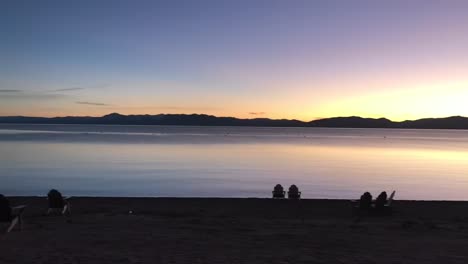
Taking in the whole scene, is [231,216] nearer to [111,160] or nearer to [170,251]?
[170,251]

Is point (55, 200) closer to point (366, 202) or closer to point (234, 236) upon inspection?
point (234, 236)

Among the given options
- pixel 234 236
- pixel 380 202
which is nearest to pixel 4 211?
pixel 234 236

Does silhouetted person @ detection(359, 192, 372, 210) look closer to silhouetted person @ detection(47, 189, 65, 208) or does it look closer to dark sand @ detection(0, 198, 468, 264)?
dark sand @ detection(0, 198, 468, 264)

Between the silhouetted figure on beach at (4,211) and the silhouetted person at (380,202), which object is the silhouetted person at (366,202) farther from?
the silhouetted figure on beach at (4,211)

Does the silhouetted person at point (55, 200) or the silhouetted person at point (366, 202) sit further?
the silhouetted person at point (366, 202)

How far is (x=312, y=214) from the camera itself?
14250 mm

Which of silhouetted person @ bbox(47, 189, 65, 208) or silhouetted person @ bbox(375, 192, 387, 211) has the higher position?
silhouetted person @ bbox(47, 189, 65, 208)

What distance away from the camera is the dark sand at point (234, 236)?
827cm

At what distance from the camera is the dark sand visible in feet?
27.1

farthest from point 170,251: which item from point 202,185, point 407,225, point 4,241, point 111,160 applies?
point 111,160

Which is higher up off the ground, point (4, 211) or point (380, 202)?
point (4, 211)

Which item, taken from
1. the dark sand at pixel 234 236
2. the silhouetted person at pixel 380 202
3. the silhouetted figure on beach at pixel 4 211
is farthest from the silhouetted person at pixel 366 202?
the silhouetted figure on beach at pixel 4 211

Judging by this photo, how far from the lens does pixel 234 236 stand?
10.1 m

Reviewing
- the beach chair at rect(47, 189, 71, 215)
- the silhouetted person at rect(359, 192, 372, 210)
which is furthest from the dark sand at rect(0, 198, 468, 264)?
the silhouetted person at rect(359, 192, 372, 210)
